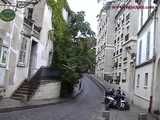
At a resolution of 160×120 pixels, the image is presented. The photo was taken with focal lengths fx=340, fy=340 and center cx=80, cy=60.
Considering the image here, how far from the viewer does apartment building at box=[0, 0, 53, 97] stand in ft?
66.8

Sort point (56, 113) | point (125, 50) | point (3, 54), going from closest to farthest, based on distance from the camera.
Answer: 1. point (56, 113)
2. point (3, 54)
3. point (125, 50)

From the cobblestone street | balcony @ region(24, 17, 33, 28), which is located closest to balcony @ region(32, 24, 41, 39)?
balcony @ region(24, 17, 33, 28)

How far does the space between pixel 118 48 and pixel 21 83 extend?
2827cm

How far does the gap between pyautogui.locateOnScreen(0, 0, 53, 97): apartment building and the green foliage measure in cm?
87

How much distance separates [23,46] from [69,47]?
8.58 meters

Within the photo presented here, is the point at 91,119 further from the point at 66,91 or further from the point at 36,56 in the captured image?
the point at 66,91

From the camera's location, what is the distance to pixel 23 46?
24.4m

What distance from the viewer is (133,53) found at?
3459cm

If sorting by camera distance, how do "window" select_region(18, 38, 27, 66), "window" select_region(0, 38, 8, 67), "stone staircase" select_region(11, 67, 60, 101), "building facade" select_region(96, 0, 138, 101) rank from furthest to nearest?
"building facade" select_region(96, 0, 138, 101) < "window" select_region(18, 38, 27, 66) < "stone staircase" select_region(11, 67, 60, 101) < "window" select_region(0, 38, 8, 67)

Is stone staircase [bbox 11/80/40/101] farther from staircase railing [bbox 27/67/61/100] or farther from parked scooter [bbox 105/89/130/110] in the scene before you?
parked scooter [bbox 105/89/130/110]

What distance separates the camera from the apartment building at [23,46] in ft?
66.8

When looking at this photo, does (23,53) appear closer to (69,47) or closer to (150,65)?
(69,47)

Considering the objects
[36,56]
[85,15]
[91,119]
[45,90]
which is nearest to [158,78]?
[91,119]

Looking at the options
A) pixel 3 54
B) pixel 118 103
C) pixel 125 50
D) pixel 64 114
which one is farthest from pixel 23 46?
pixel 125 50
